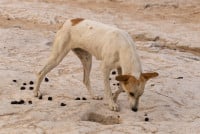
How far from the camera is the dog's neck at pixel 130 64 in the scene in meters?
6.93

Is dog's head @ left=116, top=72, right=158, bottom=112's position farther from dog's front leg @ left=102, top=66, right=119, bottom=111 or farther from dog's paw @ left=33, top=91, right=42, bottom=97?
dog's paw @ left=33, top=91, right=42, bottom=97

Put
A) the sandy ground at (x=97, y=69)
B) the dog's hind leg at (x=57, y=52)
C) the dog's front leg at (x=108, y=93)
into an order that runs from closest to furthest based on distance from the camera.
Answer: the sandy ground at (x=97, y=69) → the dog's front leg at (x=108, y=93) → the dog's hind leg at (x=57, y=52)

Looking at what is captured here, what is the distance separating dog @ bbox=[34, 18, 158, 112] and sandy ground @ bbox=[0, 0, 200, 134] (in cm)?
29

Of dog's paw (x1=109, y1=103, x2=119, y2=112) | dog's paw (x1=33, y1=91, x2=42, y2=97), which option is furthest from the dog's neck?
dog's paw (x1=33, y1=91, x2=42, y2=97)

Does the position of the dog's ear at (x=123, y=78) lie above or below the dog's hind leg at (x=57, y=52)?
below

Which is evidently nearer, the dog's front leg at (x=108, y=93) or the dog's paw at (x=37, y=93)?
the dog's front leg at (x=108, y=93)

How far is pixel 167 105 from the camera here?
7.68m

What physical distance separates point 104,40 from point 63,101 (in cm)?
114

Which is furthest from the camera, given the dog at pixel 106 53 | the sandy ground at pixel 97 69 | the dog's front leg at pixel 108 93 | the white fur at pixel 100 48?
the dog's front leg at pixel 108 93

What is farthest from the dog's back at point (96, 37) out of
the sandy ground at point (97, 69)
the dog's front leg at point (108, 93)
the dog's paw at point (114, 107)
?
the sandy ground at point (97, 69)

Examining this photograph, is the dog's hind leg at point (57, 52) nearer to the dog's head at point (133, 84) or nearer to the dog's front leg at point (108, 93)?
the dog's front leg at point (108, 93)

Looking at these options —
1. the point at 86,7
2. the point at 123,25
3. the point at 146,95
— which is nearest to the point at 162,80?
the point at 146,95

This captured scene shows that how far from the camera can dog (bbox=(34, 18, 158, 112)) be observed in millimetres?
6898

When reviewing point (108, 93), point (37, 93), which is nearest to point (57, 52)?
point (37, 93)
